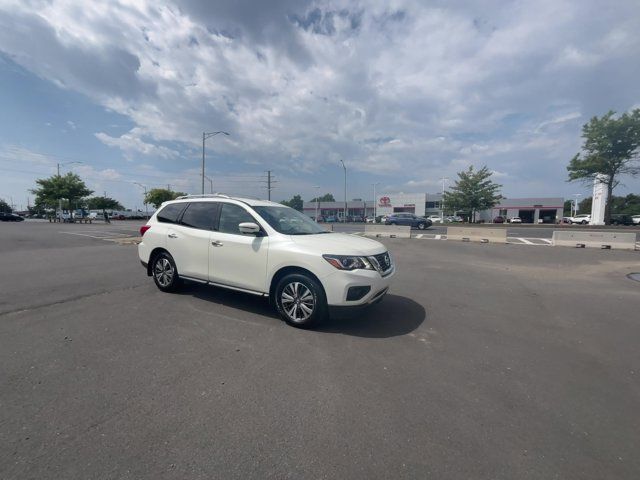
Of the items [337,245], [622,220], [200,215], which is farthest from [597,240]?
[622,220]

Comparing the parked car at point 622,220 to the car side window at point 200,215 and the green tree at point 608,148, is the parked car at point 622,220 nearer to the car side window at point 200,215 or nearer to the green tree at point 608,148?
the green tree at point 608,148

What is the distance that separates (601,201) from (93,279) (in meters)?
58.6

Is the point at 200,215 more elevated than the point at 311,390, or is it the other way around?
the point at 200,215

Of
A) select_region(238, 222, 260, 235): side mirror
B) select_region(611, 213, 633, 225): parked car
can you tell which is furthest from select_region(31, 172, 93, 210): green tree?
select_region(611, 213, 633, 225): parked car

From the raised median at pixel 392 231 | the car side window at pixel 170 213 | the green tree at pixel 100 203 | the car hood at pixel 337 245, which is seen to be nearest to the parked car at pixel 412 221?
the raised median at pixel 392 231

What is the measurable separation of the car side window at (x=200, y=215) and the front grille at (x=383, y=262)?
280 cm

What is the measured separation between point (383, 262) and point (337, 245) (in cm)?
74

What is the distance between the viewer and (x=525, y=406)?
2729 millimetres

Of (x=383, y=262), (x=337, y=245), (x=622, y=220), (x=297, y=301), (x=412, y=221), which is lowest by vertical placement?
(x=297, y=301)

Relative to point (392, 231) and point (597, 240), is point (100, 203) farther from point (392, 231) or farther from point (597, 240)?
point (597, 240)

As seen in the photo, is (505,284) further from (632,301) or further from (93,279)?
(93,279)

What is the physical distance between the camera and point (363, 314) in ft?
16.1

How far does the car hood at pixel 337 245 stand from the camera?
411 centimetres

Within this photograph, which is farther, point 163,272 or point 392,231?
point 392,231
